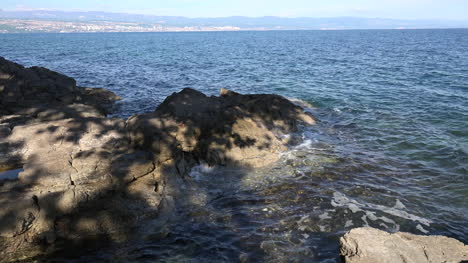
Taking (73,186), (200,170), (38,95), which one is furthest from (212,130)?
(38,95)

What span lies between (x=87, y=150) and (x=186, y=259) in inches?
208

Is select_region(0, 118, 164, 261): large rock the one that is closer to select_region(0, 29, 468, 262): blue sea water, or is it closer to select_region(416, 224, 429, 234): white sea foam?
select_region(0, 29, 468, 262): blue sea water

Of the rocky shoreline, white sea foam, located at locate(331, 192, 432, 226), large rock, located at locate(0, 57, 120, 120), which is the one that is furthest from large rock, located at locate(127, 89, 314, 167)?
large rock, located at locate(0, 57, 120, 120)

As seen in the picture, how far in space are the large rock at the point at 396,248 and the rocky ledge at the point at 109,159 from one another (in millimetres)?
5531

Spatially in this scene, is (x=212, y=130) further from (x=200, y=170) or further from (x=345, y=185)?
(x=345, y=185)

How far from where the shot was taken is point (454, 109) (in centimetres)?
2148

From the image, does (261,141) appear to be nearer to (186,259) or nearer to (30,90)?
(186,259)

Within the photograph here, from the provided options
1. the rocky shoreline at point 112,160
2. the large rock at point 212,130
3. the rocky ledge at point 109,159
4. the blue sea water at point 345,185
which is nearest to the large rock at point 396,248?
the rocky shoreline at point 112,160

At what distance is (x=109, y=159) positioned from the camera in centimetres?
1015

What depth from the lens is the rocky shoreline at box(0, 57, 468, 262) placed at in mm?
7996

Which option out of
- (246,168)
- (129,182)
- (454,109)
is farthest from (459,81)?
(129,182)

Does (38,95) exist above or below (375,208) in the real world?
above

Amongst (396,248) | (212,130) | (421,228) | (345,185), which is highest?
(212,130)

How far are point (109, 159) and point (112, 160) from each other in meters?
0.10
